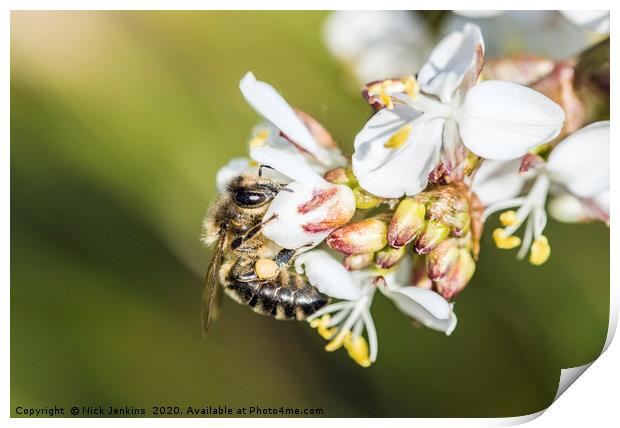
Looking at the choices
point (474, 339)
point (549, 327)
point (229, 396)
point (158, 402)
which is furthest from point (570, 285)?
point (158, 402)

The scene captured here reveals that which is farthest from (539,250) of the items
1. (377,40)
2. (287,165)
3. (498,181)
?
(377,40)

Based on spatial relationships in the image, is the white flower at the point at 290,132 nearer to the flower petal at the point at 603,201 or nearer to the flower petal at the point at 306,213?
the flower petal at the point at 306,213

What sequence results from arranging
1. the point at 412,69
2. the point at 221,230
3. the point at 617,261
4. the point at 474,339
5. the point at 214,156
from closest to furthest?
the point at 221,230 → the point at 617,261 → the point at 412,69 → the point at 474,339 → the point at 214,156

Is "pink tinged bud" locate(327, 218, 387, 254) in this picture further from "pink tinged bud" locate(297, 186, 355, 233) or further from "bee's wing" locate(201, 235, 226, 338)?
"bee's wing" locate(201, 235, 226, 338)

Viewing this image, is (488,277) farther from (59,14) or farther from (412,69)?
(59,14)

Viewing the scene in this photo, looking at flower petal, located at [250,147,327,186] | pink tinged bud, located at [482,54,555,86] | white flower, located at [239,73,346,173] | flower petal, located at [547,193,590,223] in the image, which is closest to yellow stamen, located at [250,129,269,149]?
white flower, located at [239,73,346,173]

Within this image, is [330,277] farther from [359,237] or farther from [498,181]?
[498,181]
